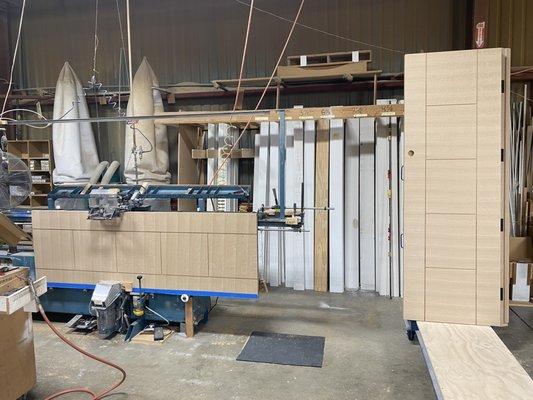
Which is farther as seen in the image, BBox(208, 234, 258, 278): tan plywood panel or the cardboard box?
BBox(208, 234, 258, 278): tan plywood panel

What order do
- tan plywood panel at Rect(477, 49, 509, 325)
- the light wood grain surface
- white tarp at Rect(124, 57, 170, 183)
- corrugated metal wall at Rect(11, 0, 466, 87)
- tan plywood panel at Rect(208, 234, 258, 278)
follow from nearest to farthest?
1. tan plywood panel at Rect(477, 49, 509, 325)
2. tan plywood panel at Rect(208, 234, 258, 278)
3. the light wood grain surface
4. corrugated metal wall at Rect(11, 0, 466, 87)
5. white tarp at Rect(124, 57, 170, 183)

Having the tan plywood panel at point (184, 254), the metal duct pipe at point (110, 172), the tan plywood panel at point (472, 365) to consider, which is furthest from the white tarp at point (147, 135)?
the tan plywood panel at point (472, 365)

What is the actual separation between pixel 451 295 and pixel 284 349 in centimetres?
131

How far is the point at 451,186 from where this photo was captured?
3061 millimetres

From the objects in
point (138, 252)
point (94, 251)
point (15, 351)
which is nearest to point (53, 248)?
point (94, 251)

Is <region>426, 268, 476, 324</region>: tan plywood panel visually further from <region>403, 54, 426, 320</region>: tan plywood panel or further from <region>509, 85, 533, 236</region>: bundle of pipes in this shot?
<region>509, 85, 533, 236</region>: bundle of pipes

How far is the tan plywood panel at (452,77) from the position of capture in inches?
118

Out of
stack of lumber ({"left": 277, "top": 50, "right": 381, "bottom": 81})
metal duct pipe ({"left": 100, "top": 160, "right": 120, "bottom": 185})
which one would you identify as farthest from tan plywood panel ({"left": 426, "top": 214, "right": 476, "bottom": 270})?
metal duct pipe ({"left": 100, "top": 160, "right": 120, "bottom": 185})

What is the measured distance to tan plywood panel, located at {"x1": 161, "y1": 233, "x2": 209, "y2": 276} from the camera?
11.4ft

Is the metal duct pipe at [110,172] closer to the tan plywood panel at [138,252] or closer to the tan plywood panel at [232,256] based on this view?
the tan plywood panel at [138,252]

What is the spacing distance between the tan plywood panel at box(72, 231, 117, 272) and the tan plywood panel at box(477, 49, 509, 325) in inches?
113

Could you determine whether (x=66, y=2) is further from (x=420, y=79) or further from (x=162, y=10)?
(x=420, y=79)

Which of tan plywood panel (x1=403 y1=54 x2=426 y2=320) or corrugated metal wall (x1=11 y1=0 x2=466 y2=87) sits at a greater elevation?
corrugated metal wall (x1=11 y1=0 x2=466 y2=87)

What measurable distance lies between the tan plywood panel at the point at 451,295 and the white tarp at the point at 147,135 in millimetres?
3486
